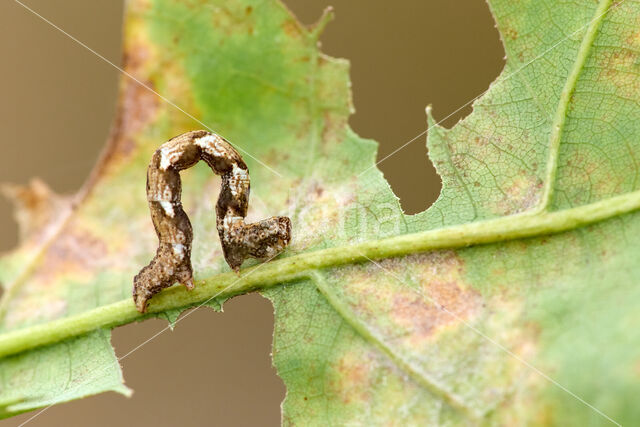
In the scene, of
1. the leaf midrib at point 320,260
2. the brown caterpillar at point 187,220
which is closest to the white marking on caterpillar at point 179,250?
the brown caterpillar at point 187,220

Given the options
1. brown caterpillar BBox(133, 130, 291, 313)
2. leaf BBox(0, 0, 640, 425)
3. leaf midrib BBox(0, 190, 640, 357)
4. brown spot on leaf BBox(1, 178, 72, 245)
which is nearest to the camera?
leaf BBox(0, 0, 640, 425)

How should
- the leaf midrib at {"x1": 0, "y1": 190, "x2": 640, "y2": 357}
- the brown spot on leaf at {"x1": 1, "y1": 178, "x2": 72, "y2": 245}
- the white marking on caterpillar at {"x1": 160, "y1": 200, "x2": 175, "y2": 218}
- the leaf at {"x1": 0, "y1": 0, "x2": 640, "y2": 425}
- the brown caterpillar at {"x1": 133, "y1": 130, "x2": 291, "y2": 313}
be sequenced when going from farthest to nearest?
the brown spot on leaf at {"x1": 1, "y1": 178, "x2": 72, "y2": 245}, the white marking on caterpillar at {"x1": 160, "y1": 200, "x2": 175, "y2": 218}, the brown caterpillar at {"x1": 133, "y1": 130, "x2": 291, "y2": 313}, the leaf midrib at {"x1": 0, "y1": 190, "x2": 640, "y2": 357}, the leaf at {"x1": 0, "y1": 0, "x2": 640, "y2": 425}

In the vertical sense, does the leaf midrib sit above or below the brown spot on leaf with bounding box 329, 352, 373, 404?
above

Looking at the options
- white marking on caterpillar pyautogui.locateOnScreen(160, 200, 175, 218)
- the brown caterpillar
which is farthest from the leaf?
white marking on caterpillar pyautogui.locateOnScreen(160, 200, 175, 218)

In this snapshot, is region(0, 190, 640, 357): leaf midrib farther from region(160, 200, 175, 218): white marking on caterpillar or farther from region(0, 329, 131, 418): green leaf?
region(160, 200, 175, 218): white marking on caterpillar

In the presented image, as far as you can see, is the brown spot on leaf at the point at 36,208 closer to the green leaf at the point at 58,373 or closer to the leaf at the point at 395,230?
the leaf at the point at 395,230

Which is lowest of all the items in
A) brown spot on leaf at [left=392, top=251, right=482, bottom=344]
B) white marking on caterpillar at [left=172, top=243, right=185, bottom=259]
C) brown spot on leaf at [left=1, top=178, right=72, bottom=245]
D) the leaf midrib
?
brown spot on leaf at [left=392, top=251, right=482, bottom=344]

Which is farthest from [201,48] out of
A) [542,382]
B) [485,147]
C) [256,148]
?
[542,382]

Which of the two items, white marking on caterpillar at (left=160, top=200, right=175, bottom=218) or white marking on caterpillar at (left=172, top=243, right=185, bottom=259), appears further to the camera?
white marking on caterpillar at (left=160, top=200, right=175, bottom=218)
